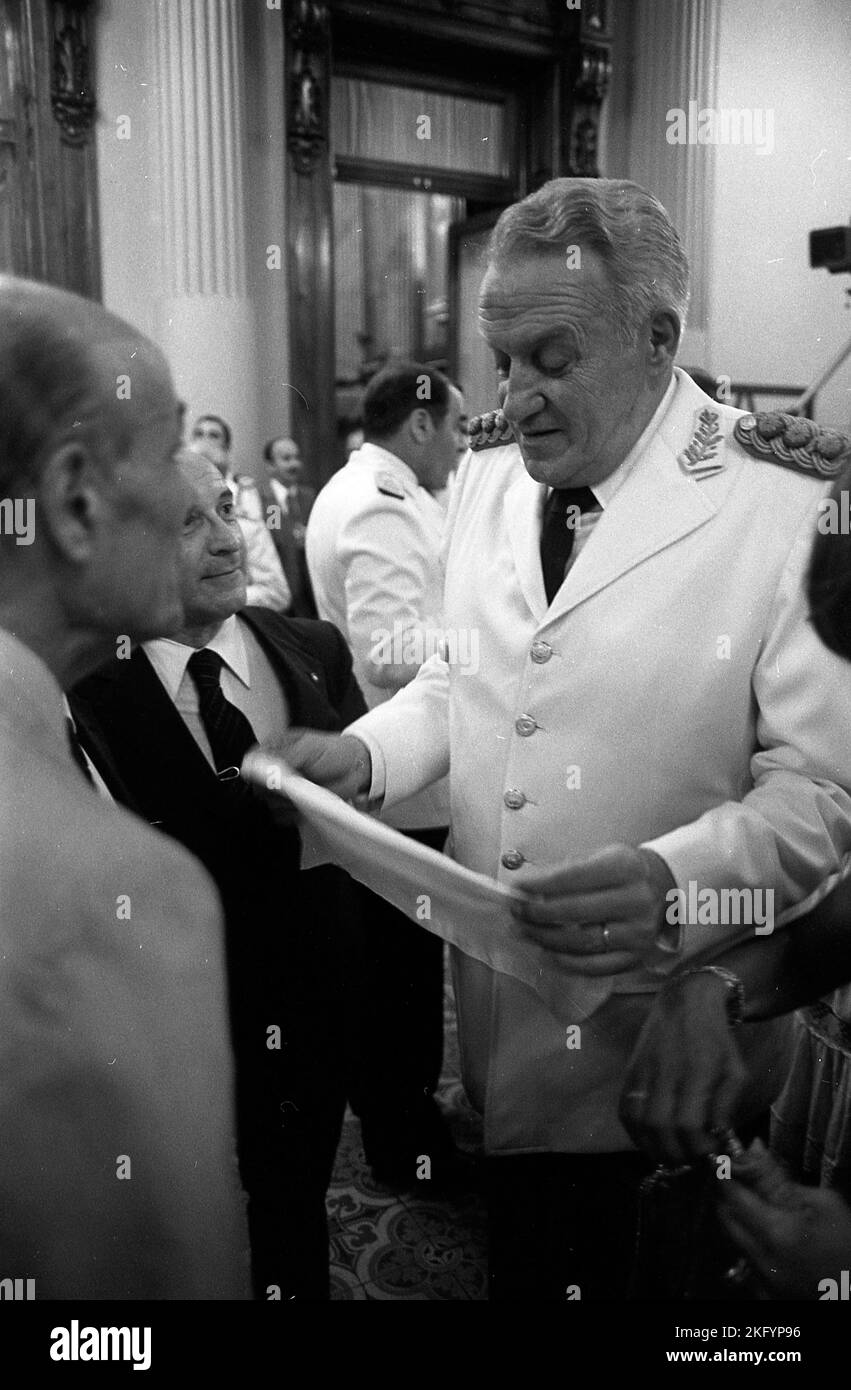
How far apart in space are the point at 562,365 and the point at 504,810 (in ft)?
1.44

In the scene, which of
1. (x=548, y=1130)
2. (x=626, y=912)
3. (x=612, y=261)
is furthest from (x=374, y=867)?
(x=612, y=261)

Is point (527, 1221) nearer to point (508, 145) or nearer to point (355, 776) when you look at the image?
point (355, 776)

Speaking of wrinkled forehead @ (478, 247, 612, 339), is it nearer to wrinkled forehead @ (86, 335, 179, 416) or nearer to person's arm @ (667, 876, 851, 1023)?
wrinkled forehead @ (86, 335, 179, 416)

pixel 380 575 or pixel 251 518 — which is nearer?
pixel 251 518

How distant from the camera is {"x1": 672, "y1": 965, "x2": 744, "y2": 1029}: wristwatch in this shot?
3.16 ft

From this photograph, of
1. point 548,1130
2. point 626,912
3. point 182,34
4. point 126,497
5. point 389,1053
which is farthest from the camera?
point 389,1053

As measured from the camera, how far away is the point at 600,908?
907 millimetres

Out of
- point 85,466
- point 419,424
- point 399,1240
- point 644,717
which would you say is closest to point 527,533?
point 644,717

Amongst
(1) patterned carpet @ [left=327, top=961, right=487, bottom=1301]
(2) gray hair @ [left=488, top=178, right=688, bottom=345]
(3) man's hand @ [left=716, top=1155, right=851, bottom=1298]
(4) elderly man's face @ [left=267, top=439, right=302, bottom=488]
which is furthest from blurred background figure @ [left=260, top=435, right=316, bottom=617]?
(1) patterned carpet @ [left=327, top=961, right=487, bottom=1301]

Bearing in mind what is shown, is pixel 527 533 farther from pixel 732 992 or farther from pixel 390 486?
pixel 390 486

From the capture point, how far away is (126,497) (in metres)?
0.73

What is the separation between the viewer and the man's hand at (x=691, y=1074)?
0.95 metres

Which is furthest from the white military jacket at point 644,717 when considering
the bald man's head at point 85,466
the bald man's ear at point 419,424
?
the bald man's ear at point 419,424

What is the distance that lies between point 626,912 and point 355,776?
1.19 ft
